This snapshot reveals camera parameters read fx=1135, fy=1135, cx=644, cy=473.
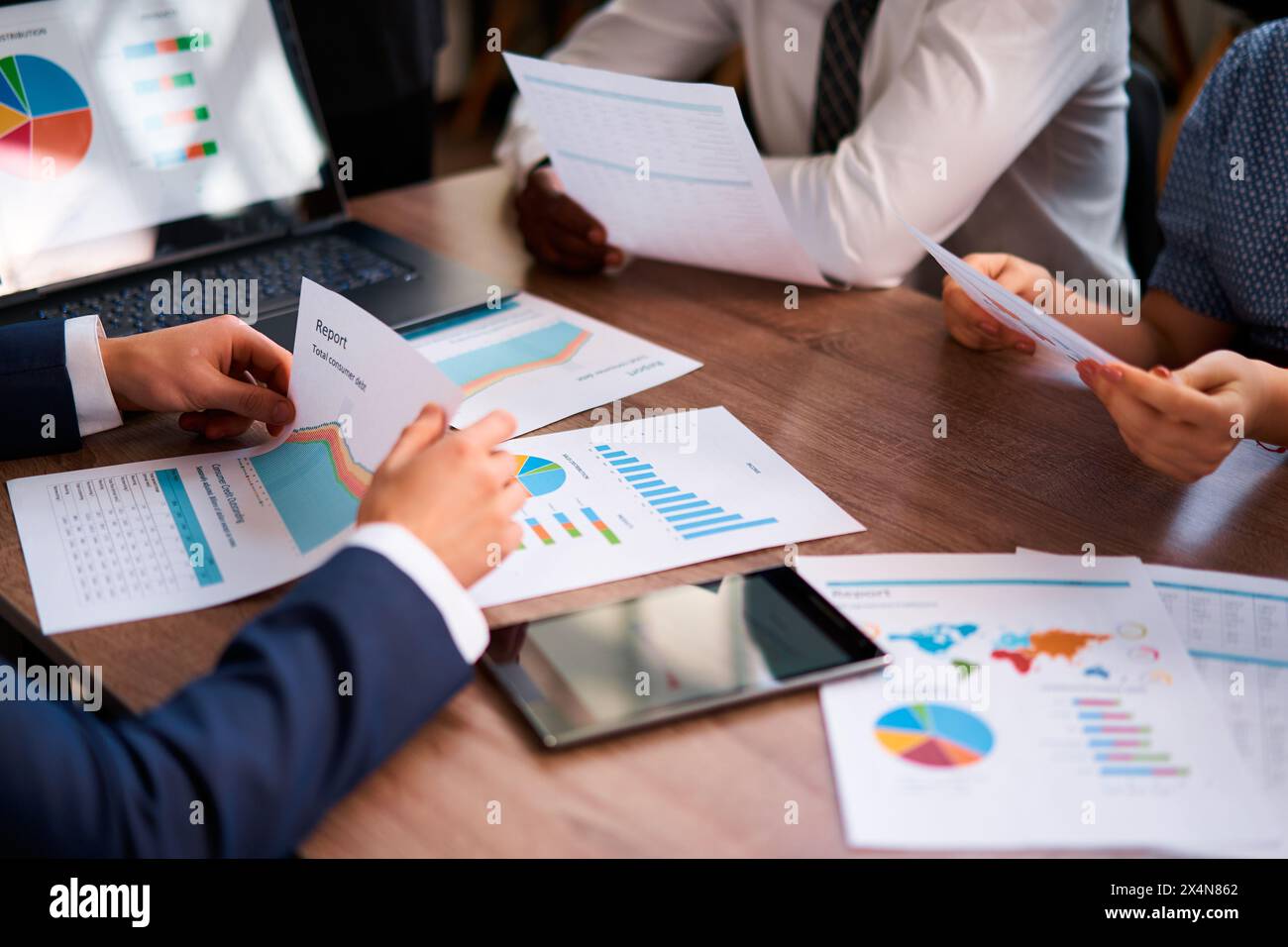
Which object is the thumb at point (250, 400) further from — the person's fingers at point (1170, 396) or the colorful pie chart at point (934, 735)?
the person's fingers at point (1170, 396)

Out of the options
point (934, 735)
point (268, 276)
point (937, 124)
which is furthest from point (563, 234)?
point (934, 735)

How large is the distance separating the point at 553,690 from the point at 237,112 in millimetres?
826

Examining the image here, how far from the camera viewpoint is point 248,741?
58 centimetres

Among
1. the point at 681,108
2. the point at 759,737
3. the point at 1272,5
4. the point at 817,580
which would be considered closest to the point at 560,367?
the point at 681,108

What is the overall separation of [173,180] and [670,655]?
0.81m

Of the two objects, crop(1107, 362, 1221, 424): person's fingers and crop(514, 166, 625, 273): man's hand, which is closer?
crop(1107, 362, 1221, 424): person's fingers

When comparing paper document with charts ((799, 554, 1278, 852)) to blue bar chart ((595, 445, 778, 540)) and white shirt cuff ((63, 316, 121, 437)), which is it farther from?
white shirt cuff ((63, 316, 121, 437))

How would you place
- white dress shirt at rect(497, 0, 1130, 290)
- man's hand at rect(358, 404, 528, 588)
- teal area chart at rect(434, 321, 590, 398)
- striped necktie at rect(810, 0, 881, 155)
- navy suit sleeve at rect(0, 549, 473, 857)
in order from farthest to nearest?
striped necktie at rect(810, 0, 881, 155), white dress shirt at rect(497, 0, 1130, 290), teal area chart at rect(434, 321, 590, 398), man's hand at rect(358, 404, 528, 588), navy suit sleeve at rect(0, 549, 473, 857)

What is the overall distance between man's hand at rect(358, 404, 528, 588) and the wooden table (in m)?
0.05

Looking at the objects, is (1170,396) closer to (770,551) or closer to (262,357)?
(770,551)

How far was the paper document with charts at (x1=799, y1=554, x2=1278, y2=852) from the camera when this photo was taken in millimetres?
576

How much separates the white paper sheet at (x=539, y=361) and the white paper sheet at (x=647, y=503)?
0.06m

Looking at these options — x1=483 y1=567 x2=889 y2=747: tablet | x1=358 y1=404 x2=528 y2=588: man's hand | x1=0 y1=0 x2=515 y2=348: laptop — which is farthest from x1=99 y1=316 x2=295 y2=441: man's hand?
x1=483 y1=567 x2=889 y2=747: tablet

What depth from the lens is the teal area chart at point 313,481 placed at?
2.57 feet
